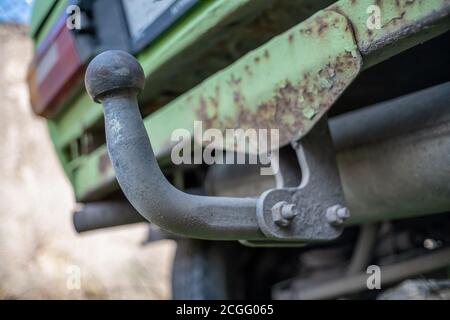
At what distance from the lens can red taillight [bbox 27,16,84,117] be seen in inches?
54.7

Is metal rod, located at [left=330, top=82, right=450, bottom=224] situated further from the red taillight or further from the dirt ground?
the dirt ground

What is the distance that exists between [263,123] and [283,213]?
15cm

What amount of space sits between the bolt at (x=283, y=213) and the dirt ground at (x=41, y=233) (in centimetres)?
351

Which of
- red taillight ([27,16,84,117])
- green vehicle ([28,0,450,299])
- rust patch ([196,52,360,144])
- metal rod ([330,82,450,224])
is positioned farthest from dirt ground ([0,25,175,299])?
rust patch ([196,52,360,144])

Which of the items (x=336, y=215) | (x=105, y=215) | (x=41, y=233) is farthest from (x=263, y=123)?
(x=41, y=233)

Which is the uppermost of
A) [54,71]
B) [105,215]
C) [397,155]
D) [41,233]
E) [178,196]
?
[41,233]

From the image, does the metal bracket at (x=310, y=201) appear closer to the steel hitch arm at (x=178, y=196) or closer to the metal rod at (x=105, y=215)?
the steel hitch arm at (x=178, y=196)

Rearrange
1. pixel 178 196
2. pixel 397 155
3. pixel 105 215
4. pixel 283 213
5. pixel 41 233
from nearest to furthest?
pixel 178 196, pixel 283 213, pixel 397 155, pixel 105 215, pixel 41 233

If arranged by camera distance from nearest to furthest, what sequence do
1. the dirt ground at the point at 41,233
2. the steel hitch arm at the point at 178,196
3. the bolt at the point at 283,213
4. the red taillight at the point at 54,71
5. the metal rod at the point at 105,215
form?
the steel hitch arm at the point at 178,196 < the bolt at the point at 283,213 < the red taillight at the point at 54,71 < the metal rod at the point at 105,215 < the dirt ground at the point at 41,233

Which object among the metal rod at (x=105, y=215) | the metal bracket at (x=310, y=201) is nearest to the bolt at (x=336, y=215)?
the metal bracket at (x=310, y=201)

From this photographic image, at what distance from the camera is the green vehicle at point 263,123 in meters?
0.71

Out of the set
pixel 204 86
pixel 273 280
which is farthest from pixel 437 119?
pixel 273 280

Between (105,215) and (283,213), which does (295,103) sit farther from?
(105,215)

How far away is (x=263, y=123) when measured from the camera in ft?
2.92
